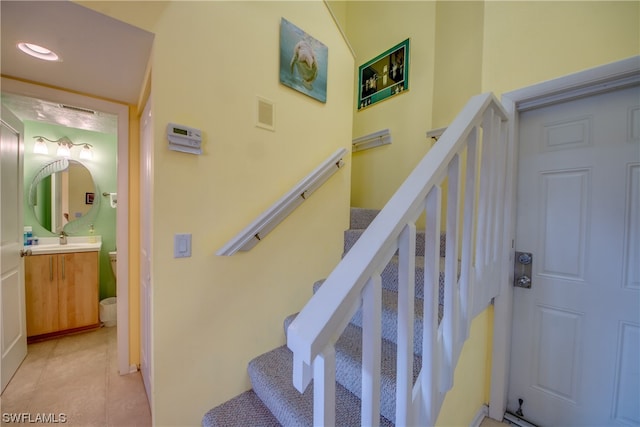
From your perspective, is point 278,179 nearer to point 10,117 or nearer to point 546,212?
point 546,212

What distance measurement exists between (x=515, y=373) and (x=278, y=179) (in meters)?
1.93

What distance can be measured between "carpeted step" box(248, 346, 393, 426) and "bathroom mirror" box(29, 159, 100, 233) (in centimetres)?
287

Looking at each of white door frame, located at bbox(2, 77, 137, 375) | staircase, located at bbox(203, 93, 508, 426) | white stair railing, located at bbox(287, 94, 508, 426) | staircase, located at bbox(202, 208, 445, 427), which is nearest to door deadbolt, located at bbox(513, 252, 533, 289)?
staircase, located at bbox(203, 93, 508, 426)

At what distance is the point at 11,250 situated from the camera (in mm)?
1764

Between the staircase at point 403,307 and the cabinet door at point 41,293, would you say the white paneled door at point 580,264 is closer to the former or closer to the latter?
the staircase at point 403,307

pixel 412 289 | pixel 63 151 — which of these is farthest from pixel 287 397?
pixel 63 151

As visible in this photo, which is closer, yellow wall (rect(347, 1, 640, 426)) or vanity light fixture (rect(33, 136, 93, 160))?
yellow wall (rect(347, 1, 640, 426))

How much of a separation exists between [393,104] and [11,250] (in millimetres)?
3356

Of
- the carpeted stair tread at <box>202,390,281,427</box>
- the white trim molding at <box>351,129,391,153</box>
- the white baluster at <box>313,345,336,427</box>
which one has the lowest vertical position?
the carpeted stair tread at <box>202,390,281,427</box>

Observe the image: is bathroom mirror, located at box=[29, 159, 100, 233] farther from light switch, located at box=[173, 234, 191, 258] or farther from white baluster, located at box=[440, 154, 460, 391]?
white baluster, located at box=[440, 154, 460, 391]

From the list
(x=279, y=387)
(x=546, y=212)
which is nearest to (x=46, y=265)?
(x=279, y=387)

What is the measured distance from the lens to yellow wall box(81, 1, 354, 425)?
3.85 ft

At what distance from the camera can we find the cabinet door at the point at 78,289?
92.8 inches

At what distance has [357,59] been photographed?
9.13 feet
